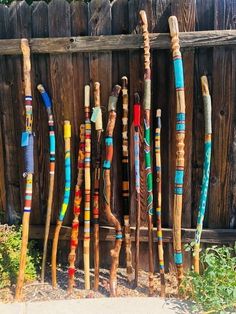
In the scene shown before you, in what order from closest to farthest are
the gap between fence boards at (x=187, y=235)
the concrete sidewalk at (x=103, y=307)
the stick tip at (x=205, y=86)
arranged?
the concrete sidewalk at (x=103, y=307) < the stick tip at (x=205, y=86) < the gap between fence boards at (x=187, y=235)

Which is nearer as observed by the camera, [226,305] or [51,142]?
[226,305]

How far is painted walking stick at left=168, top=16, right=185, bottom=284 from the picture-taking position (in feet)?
9.73

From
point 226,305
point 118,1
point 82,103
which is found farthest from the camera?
point 82,103

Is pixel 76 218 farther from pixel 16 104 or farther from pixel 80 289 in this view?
pixel 16 104

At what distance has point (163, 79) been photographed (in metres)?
3.18

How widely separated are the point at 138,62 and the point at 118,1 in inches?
19.0

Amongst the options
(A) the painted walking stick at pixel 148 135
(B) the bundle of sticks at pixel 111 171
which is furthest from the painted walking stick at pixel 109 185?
(A) the painted walking stick at pixel 148 135

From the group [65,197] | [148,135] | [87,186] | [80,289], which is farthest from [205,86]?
[80,289]

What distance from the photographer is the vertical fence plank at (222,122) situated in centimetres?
303

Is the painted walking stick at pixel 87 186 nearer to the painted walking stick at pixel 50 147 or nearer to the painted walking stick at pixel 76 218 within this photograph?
the painted walking stick at pixel 76 218

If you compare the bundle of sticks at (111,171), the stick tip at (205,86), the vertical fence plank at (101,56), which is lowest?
the bundle of sticks at (111,171)

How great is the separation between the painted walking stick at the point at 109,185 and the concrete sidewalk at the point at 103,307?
0.27 metres

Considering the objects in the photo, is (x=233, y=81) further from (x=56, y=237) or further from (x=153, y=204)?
(x=56, y=237)

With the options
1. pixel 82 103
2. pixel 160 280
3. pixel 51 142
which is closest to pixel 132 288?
pixel 160 280
